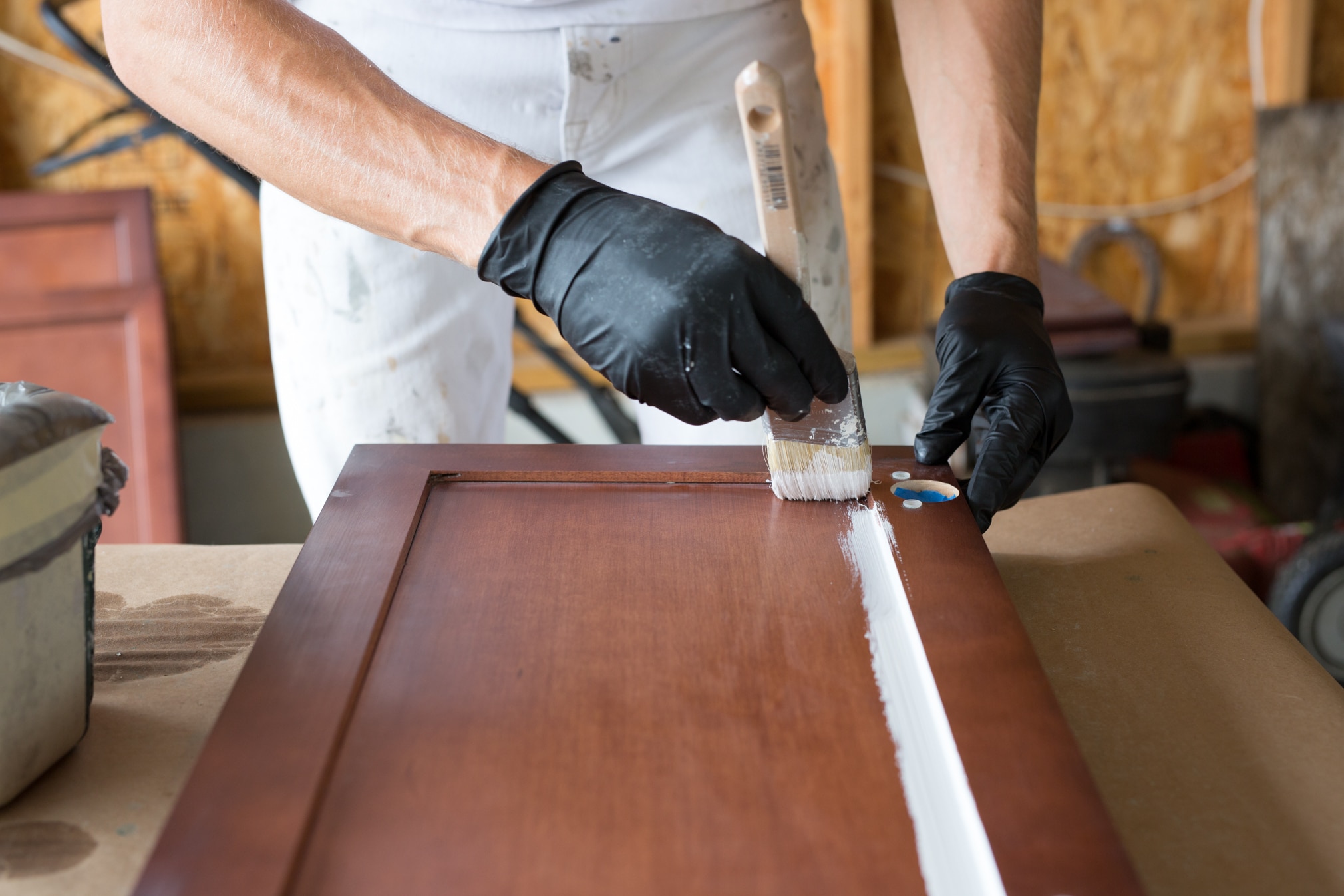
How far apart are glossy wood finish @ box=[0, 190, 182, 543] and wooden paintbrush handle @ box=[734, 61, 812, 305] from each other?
1913mm

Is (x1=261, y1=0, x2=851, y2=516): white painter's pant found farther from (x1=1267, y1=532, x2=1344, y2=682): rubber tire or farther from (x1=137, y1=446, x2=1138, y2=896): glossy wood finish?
(x1=1267, y1=532, x2=1344, y2=682): rubber tire

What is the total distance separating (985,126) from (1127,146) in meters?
1.86

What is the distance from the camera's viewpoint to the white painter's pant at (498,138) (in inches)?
47.8

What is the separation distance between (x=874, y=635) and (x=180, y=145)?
2.47m

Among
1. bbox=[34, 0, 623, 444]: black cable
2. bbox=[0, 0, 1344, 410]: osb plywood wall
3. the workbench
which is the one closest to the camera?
the workbench

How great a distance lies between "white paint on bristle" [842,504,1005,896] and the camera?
1.90 ft

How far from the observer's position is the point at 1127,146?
286 cm

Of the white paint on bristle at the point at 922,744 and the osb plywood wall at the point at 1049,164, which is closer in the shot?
the white paint on bristle at the point at 922,744

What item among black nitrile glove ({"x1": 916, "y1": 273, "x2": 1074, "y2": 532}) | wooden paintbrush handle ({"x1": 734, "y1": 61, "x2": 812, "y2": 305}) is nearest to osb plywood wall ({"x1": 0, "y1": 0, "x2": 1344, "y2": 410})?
black nitrile glove ({"x1": 916, "y1": 273, "x2": 1074, "y2": 532})

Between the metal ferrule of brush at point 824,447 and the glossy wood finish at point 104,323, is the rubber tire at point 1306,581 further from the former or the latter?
the glossy wood finish at point 104,323

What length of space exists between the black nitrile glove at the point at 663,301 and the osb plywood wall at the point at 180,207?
1976 millimetres

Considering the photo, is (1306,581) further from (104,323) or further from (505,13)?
(104,323)

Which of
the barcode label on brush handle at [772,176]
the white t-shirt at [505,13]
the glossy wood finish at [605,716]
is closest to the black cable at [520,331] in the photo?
the white t-shirt at [505,13]

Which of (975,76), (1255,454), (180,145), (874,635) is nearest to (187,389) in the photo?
(180,145)
